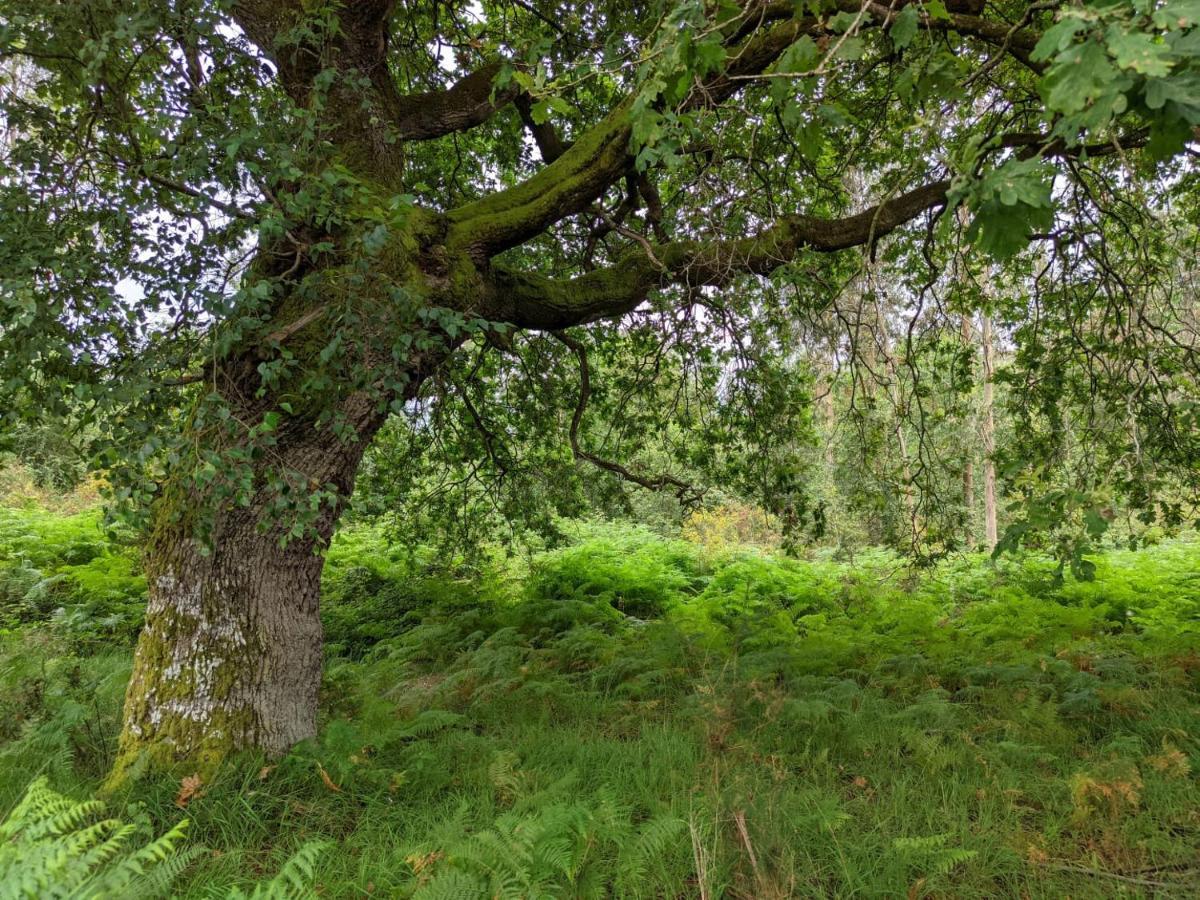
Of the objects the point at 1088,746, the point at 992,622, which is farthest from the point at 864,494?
the point at 992,622

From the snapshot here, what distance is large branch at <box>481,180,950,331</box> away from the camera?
179 inches

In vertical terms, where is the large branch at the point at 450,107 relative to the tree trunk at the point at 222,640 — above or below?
above

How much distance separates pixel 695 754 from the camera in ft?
13.1

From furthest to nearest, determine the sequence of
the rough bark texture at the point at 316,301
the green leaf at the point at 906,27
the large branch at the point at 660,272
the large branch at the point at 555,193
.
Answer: the large branch at the point at 660,272
the large branch at the point at 555,193
the rough bark texture at the point at 316,301
the green leaf at the point at 906,27

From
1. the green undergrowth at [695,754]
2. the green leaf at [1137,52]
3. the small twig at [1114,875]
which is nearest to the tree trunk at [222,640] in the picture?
the green undergrowth at [695,754]

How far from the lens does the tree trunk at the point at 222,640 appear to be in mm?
3633

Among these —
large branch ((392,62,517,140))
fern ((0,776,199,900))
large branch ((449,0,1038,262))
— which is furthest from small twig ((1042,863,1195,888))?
large branch ((392,62,517,140))

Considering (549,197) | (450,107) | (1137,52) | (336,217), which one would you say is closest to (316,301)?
(336,217)

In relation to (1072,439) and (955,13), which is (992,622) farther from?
(955,13)

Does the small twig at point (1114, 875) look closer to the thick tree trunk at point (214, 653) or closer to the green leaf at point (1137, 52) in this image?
the green leaf at point (1137, 52)

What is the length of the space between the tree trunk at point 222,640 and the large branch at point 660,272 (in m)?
1.43

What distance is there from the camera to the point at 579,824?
2869mm

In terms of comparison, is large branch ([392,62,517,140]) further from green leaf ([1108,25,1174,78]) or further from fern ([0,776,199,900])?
fern ([0,776,199,900])

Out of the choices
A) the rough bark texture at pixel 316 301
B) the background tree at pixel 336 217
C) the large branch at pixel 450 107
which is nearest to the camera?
the background tree at pixel 336 217
